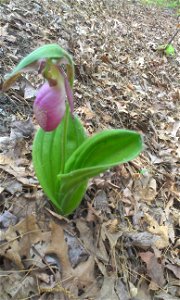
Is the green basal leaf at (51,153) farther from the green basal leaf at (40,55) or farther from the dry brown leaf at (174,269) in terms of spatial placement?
the dry brown leaf at (174,269)

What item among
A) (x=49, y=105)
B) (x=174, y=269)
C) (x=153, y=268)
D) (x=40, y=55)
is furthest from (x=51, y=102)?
(x=174, y=269)

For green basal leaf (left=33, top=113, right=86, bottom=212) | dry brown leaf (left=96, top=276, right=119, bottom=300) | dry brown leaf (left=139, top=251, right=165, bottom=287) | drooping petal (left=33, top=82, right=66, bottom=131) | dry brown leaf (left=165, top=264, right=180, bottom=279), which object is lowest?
dry brown leaf (left=165, top=264, right=180, bottom=279)

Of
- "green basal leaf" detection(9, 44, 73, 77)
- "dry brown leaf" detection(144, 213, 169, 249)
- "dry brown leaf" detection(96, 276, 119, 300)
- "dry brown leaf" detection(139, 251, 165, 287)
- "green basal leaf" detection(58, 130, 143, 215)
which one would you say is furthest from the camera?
"dry brown leaf" detection(144, 213, 169, 249)

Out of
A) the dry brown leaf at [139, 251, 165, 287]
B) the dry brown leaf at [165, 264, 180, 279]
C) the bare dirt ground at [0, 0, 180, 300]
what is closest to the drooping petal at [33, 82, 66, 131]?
the bare dirt ground at [0, 0, 180, 300]

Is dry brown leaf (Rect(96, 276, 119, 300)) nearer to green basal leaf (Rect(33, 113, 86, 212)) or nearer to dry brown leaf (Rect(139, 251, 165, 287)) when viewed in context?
dry brown leaf (Rect(139, 251, 165, 287))

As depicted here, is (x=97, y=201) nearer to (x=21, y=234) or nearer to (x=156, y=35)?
(x=21, y=234)

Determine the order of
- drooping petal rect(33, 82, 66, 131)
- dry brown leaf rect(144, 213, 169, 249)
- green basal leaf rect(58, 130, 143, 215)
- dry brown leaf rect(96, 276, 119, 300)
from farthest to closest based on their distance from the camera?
dry brown leaf rect(144, 213, 169, 249) < dry brown leaf rect(96, 276, 119, 300) < green basal leaf rect(58, 130, 143, 215) < drooping petal rect(33, 82, 66, 131)

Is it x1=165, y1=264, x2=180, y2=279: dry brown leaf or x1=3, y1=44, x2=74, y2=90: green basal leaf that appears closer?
x1=3, y1=44, x2=74, y2=90: green basal leaf
